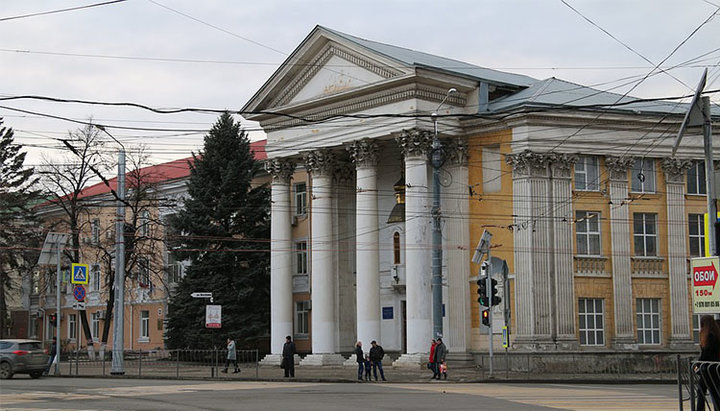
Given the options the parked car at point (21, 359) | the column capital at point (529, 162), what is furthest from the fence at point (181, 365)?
the column capital at point (529, 162)

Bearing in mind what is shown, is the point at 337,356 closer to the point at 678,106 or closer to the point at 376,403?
the point at 678,106

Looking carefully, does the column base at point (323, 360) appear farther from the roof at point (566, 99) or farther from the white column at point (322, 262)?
the roof at point (566, 99)

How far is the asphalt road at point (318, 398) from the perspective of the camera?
2016 cm

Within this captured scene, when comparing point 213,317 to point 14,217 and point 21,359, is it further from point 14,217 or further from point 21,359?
point 14,217

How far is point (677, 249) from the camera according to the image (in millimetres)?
41656

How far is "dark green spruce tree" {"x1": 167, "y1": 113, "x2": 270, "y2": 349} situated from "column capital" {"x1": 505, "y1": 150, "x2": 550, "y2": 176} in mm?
15904

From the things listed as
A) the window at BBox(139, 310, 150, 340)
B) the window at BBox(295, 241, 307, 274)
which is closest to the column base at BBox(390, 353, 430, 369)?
the window at BBox(295, 241, 307, 274)

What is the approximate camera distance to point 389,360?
43.4m

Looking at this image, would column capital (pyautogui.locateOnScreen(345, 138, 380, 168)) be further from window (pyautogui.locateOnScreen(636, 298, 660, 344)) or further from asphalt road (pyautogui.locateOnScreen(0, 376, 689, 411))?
asphalt road (pyautogui.locateOnScreen(0, 376, 689, 411))

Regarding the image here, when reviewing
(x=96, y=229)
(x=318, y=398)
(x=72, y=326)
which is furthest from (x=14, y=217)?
(x=318, y=398)

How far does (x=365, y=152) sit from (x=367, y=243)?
3824 millimetres

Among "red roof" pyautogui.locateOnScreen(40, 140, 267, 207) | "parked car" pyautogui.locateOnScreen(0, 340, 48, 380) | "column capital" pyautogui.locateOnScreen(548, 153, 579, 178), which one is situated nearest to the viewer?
"parked car" pyautogui.locateOnScreen(0, 340, 48, 380)

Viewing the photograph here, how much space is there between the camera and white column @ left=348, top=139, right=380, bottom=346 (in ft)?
136

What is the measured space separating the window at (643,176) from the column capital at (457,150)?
22.6ft
